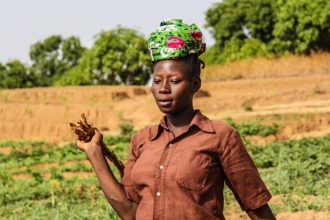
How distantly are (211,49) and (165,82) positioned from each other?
44.7m

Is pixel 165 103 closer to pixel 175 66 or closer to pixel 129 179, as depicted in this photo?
pixel 175 66

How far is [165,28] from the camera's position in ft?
8.88

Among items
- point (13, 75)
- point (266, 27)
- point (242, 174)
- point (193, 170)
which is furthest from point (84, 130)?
point (13, 75)

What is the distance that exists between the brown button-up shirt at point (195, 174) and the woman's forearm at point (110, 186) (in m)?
0.08

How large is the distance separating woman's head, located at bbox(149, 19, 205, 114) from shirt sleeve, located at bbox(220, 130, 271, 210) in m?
0.24

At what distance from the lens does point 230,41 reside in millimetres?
44875

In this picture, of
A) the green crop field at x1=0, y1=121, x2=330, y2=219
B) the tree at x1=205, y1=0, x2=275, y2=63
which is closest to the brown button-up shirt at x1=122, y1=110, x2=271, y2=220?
the green crop field at x1=0, y1=121, x2=330, y2=219

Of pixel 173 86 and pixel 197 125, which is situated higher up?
pixel 173 86

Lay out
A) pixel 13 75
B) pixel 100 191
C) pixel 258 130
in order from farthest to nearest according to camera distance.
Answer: pixel 13 75 → pixel 258 130 → pixel 100 191

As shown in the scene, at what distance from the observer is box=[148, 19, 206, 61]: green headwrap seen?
8.68ft

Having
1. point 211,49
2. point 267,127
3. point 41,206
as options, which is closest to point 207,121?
point 41,206

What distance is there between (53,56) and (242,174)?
207 feet

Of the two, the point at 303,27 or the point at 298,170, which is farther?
the point at 303,27

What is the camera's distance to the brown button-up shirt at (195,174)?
2.57 metres
